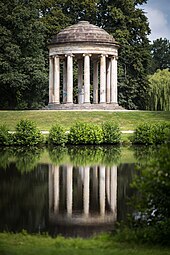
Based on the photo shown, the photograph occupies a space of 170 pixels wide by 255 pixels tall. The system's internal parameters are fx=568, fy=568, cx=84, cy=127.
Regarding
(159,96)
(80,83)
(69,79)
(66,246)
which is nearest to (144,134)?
(69,79)

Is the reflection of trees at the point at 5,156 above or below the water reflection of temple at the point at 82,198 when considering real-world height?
above

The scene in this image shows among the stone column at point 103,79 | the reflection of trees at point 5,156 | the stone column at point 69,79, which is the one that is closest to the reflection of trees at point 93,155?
A: the reflection of trees at point 5,156

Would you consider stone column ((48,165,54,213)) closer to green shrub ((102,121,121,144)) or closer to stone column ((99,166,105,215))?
stone column ((99,166,105,215))

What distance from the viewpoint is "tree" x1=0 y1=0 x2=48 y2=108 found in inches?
2259

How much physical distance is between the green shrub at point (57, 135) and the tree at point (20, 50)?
59.1ft

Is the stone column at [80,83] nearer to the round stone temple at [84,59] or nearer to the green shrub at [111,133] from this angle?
the round stone temple at [84,59]

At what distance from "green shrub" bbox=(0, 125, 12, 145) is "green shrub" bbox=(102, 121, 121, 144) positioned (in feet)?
22.4

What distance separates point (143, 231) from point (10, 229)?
130 inches

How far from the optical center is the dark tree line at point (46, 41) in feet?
190

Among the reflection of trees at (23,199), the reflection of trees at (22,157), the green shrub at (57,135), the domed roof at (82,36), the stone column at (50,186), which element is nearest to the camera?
the reflection of trees at (23,199)

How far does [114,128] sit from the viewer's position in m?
40.8

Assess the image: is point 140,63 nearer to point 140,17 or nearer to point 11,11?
point 140,17

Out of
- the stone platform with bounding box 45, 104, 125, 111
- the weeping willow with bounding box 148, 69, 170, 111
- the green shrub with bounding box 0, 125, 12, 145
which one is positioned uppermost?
the weeping willow with bounding box 148, 69, 170, 111

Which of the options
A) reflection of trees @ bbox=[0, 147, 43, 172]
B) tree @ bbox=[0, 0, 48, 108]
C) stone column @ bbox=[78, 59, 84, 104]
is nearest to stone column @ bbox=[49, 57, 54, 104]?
tree @ bbox=[0, 0, 48, 108]
